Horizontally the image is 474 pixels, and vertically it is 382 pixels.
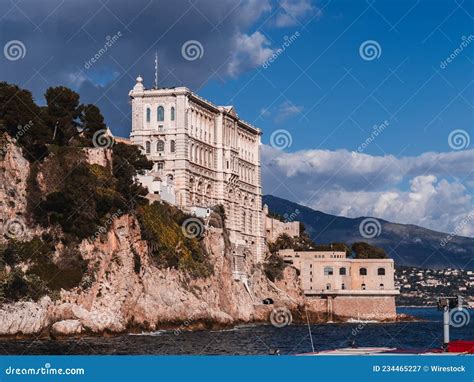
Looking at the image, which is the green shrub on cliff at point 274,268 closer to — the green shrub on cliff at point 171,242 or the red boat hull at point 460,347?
the green shrub on cliff at point 171,242

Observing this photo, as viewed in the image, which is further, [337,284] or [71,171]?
[337,284]

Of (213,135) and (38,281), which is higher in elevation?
(213,135)

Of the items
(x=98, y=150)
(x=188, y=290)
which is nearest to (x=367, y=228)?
(x=188, y=290)

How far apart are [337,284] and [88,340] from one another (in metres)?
59.4

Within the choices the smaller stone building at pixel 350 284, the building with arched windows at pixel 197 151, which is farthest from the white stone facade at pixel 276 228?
the smaller stone building at pixel 350 284

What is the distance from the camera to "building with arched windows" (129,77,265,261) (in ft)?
312

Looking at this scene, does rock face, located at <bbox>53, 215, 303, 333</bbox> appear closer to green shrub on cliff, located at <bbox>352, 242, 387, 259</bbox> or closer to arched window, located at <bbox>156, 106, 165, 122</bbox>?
arched window, located at <bbox>156, 106, 165, 122</bbox>

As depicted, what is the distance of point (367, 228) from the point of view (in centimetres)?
8238

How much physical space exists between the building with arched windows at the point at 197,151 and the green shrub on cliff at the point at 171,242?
18.9ft

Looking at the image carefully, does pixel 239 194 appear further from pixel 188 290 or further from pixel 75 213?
pixel 75 213

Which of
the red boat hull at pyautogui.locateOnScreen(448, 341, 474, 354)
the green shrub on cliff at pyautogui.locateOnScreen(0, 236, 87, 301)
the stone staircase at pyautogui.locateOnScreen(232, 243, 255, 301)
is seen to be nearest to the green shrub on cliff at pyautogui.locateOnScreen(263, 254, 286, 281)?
the stone staircase at pyautogui.locateOnScreen(232, 243, 255, 301)

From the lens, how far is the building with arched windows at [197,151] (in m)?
95.2

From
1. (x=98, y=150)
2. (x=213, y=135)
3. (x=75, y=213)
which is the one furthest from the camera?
(x=213, y=135)

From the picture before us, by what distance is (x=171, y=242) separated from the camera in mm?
77688
